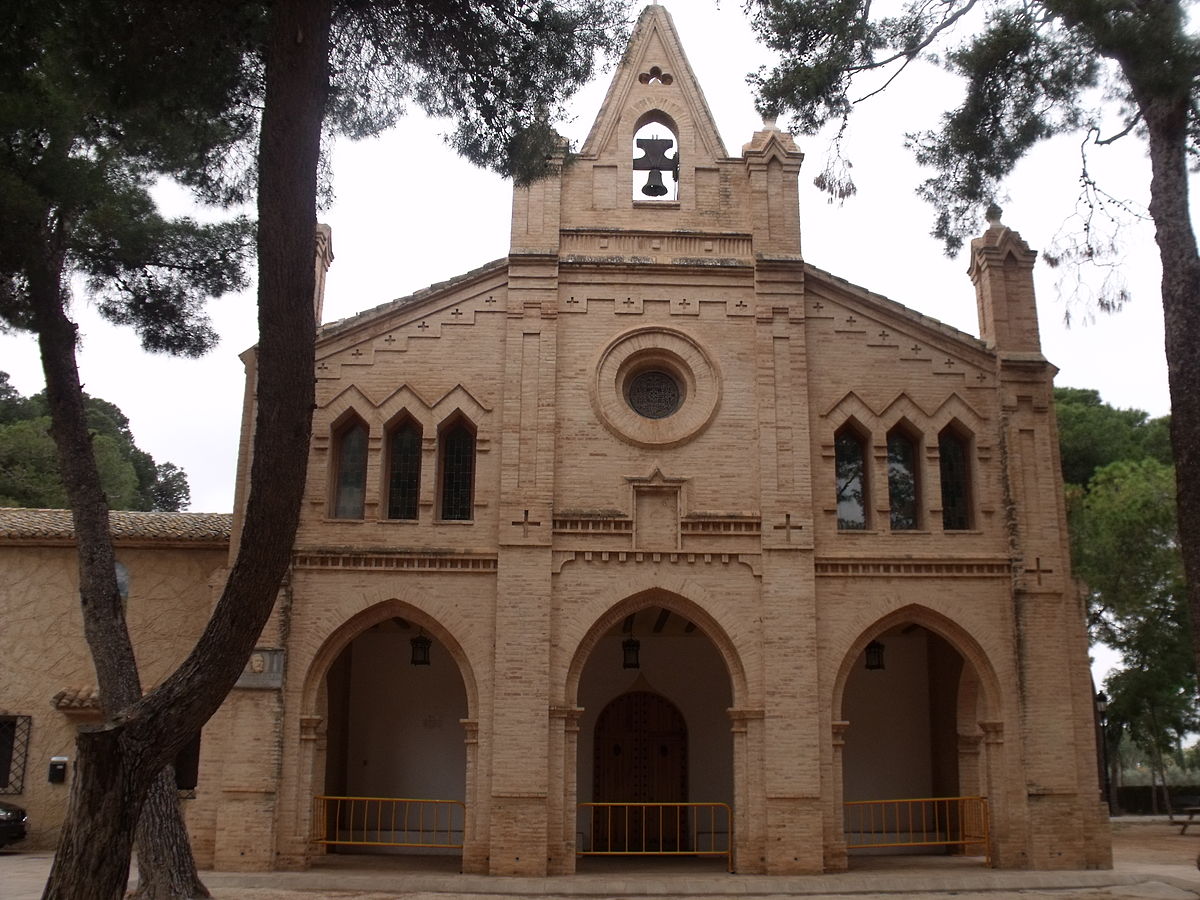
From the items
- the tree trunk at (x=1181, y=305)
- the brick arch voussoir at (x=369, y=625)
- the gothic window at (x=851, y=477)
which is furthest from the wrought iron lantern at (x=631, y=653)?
the tree trunk at (x=1181, y=305)

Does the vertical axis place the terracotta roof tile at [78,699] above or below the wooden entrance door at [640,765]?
above

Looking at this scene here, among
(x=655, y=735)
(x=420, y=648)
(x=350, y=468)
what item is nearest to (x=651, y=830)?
(x=655, y=735)

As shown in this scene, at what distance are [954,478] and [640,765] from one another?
7170mm

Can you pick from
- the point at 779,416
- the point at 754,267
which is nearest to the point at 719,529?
the point at 779,416

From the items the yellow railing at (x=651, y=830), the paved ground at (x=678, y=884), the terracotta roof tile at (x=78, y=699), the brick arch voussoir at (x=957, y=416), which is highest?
the brick arch voussoir at (x=957, y=416)

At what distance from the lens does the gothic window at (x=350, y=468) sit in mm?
17750

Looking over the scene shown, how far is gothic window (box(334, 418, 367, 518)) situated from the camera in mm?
17750

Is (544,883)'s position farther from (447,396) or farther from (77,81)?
(77,81)

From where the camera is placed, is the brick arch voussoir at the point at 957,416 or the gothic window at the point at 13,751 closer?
the brick arch voussoir at the point at 957,416

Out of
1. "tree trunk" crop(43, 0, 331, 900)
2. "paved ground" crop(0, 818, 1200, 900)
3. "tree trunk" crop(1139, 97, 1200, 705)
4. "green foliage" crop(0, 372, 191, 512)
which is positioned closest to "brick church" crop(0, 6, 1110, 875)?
"paved ground" crop(0, 818, 1200, 900)

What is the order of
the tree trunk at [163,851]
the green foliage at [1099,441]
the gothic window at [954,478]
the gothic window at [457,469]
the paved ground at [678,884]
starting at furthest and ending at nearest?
the green foliage at [1099,441]
the gothic window at [954,478]
the gothic window at [457,469]
the paved ground at [678,884]
the tree trunk at [163,851]

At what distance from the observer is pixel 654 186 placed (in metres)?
19.1

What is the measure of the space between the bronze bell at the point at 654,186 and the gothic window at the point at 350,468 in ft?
19.6

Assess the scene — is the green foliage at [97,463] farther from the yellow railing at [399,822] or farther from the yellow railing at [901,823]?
the yellow railing at [901,823]
